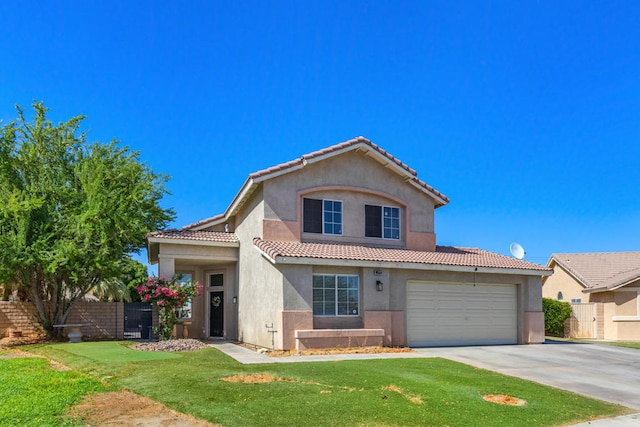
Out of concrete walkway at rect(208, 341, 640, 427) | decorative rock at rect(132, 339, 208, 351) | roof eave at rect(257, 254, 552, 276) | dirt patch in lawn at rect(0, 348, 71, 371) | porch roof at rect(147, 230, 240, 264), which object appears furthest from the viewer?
porch roof at rect(147, 230, 240, 264)

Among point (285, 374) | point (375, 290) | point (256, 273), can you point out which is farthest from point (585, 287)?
point (285, 374)

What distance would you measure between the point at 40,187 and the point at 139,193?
3.83 metres

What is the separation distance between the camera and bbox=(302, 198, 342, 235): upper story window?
69.7ft

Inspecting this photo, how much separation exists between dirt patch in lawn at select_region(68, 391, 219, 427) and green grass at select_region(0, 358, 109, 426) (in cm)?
26

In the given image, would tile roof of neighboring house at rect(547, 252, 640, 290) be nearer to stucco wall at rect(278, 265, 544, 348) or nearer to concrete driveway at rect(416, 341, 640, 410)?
concrete driveway at rect(416, 341, 640, 410)

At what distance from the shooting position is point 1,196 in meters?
20.7

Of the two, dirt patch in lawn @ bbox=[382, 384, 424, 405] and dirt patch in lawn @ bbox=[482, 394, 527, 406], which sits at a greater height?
dirt patch in lawn @ bbox=[382, 384, 424, 405]

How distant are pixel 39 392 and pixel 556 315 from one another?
81.8 ft

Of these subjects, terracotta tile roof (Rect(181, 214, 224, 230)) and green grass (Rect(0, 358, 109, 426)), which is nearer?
green grass (Rect(0, 358, 109, 426))

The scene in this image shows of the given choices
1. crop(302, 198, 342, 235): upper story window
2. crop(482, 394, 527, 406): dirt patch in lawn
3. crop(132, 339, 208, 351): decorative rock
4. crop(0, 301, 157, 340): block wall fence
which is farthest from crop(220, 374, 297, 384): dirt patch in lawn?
crop(0, 301, 157, 340): block wall fence

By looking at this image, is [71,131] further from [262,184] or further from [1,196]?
[262,184]

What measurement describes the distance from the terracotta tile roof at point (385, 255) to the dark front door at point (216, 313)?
536cm

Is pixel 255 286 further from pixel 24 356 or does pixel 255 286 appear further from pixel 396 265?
pixel 24 356

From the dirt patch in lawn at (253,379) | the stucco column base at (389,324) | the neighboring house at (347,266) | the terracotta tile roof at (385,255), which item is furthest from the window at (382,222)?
the dirt patch in lawn at (253,379)
